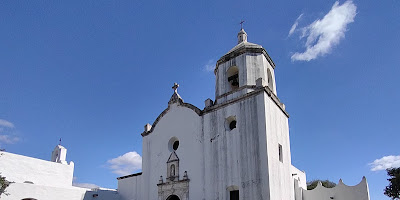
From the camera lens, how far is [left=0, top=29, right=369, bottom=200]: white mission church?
15.3m

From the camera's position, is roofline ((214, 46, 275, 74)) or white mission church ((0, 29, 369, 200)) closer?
white mission church ((0, 29, 369, 200))

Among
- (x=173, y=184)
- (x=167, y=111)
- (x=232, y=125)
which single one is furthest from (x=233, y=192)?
(x=167, y=111)

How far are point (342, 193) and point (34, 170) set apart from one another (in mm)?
17741

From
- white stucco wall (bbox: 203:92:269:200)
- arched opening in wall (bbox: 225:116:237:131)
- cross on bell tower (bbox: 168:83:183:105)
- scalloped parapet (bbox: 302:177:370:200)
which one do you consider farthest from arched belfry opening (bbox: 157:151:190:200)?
scalloped parapet (bbox: 302:177:370:200)

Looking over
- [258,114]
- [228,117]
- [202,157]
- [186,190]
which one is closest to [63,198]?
[186,190]

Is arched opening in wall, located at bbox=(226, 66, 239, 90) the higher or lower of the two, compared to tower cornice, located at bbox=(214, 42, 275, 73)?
lower

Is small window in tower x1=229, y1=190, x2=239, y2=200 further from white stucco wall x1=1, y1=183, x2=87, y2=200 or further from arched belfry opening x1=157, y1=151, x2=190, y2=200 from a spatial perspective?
white stucco wall x1=1, y1=183, x2=87, y2=200

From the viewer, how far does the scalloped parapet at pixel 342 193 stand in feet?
52.5

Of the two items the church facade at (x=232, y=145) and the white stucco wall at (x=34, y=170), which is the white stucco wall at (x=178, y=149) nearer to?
the church facade at (x=232, y=145)

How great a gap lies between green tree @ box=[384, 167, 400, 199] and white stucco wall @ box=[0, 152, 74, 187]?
64.1ft

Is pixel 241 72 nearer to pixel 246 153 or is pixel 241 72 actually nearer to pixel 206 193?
pixel 246 153

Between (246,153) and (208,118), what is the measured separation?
3.15 meters

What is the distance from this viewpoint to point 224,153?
16.3m

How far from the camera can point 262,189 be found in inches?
570
